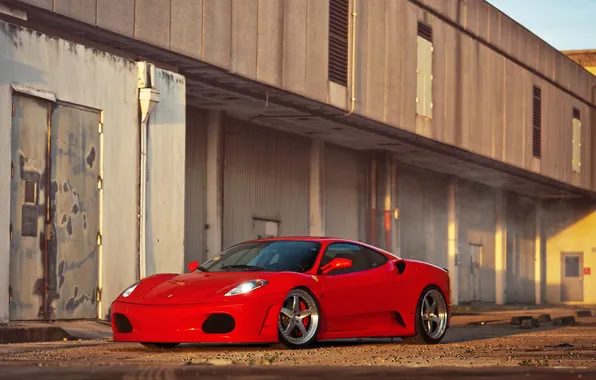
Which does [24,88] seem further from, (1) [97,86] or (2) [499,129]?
(2) [499,129]

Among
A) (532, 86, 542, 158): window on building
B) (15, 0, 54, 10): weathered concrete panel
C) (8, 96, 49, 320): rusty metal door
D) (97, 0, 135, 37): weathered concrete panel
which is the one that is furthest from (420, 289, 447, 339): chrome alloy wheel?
(532, 86, 542, 158): window on building

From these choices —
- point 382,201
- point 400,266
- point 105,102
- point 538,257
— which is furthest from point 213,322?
point 538,257

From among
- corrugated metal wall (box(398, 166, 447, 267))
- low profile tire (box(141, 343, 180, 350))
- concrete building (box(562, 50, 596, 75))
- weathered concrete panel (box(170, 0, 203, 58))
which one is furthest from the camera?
concrete building (box(562, 50, 596, 75))

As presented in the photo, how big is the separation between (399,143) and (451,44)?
3.40m

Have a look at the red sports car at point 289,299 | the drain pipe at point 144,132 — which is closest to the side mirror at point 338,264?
the red sports car at point 289,299

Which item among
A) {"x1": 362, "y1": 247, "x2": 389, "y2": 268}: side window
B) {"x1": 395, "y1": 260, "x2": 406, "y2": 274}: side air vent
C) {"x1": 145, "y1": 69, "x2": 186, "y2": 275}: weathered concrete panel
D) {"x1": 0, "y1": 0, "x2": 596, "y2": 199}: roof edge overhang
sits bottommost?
{"x1": 395, "y1": 260, "x2": 406, "y2": 274}: side air vent

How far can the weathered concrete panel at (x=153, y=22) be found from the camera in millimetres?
18359

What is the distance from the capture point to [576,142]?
43719 mm

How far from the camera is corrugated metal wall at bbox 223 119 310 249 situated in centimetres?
2673

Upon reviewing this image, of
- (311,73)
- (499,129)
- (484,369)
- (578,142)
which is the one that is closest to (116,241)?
(311,73)

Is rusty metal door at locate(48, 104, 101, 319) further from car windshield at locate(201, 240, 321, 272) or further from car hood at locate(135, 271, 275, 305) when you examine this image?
car hood at locate(135, 271, 275, 305)

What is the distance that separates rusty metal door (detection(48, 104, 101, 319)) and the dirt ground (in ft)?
8.67

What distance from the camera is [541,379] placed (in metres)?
6.83

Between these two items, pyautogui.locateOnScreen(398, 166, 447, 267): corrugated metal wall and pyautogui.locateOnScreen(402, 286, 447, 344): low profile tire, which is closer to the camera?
pyautogui.locateOnScreen(402, 286, 447, 344): low profile tire
